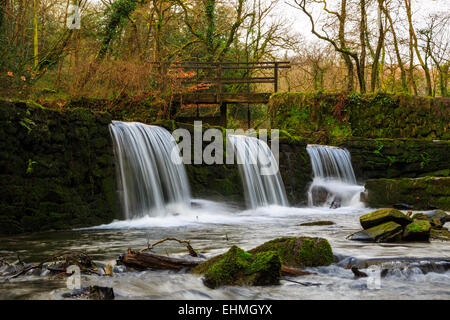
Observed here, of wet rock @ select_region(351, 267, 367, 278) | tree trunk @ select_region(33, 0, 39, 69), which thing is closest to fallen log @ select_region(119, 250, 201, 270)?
wet rock @ select_region(351, 267, 367, 278)

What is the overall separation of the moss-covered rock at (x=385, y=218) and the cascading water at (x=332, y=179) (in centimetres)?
668

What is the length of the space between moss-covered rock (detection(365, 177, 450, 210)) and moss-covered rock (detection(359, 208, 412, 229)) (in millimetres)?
5915

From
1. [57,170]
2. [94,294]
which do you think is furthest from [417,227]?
[57,170]

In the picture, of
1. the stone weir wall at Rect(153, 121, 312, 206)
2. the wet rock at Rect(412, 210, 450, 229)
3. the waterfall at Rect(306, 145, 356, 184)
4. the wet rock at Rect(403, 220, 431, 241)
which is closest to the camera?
the wet rock at Rect(403, 220, 431, 241)

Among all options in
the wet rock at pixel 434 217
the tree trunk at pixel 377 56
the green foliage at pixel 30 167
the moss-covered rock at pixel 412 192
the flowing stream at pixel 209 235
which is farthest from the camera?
the tree trunk at pixel 377 56

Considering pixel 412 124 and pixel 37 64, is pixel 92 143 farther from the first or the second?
pixel 412 124

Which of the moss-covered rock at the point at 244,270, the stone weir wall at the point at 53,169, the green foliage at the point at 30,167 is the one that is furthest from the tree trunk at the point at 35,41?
the moss-covered rock at the point at 244,270

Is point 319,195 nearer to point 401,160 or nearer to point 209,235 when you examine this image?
point 401,160

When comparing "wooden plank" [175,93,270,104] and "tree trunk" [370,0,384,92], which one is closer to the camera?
"wooden plank" [175,93,270,104]

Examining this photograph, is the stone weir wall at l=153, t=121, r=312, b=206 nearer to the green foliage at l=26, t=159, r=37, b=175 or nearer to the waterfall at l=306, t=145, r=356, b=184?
the waterfall at l=306, t=145, r=356, b=184

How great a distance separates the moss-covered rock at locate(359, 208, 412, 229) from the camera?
618 cm

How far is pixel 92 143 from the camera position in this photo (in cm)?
873

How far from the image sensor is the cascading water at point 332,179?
45.2ft

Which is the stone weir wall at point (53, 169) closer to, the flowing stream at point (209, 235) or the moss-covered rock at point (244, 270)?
the flowing stream at point (209, 235)
